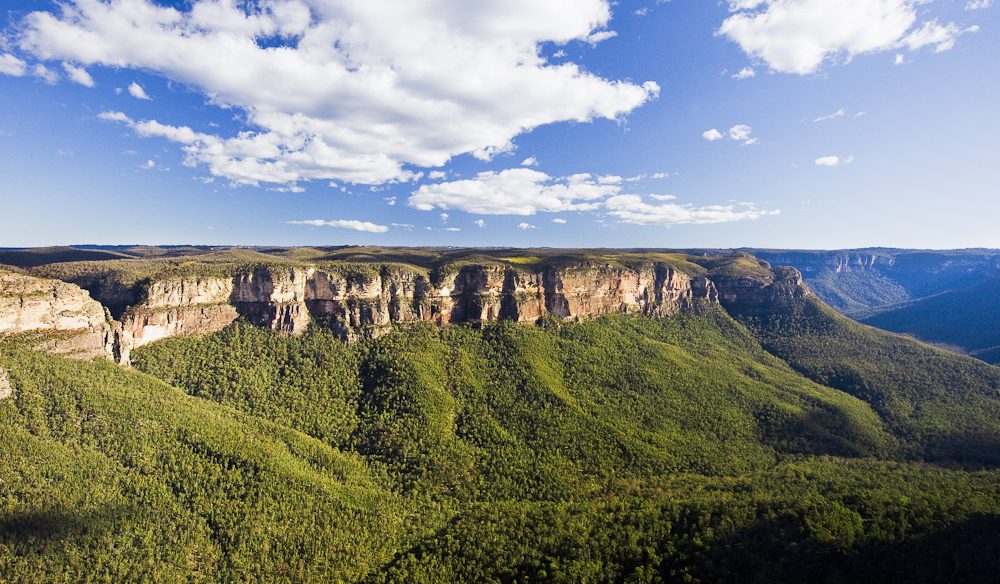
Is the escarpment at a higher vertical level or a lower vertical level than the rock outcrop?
higher

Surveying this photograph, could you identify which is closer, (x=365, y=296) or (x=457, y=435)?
(x=457, y=435)

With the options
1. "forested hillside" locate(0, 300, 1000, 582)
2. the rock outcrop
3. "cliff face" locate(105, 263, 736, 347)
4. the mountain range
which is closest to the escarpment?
"cliff face" locate(105, 263, 736, 347)

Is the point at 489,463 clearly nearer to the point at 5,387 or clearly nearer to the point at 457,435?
the point at 457,435

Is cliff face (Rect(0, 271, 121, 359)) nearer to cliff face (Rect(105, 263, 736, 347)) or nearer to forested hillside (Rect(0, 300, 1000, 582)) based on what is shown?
forested hillside (Rect(0, 300, 1000, 582))

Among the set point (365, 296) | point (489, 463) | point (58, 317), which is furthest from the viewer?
point (365, 296)

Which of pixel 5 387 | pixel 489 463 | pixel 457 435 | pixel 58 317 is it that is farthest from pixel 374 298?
pixel 5 387
